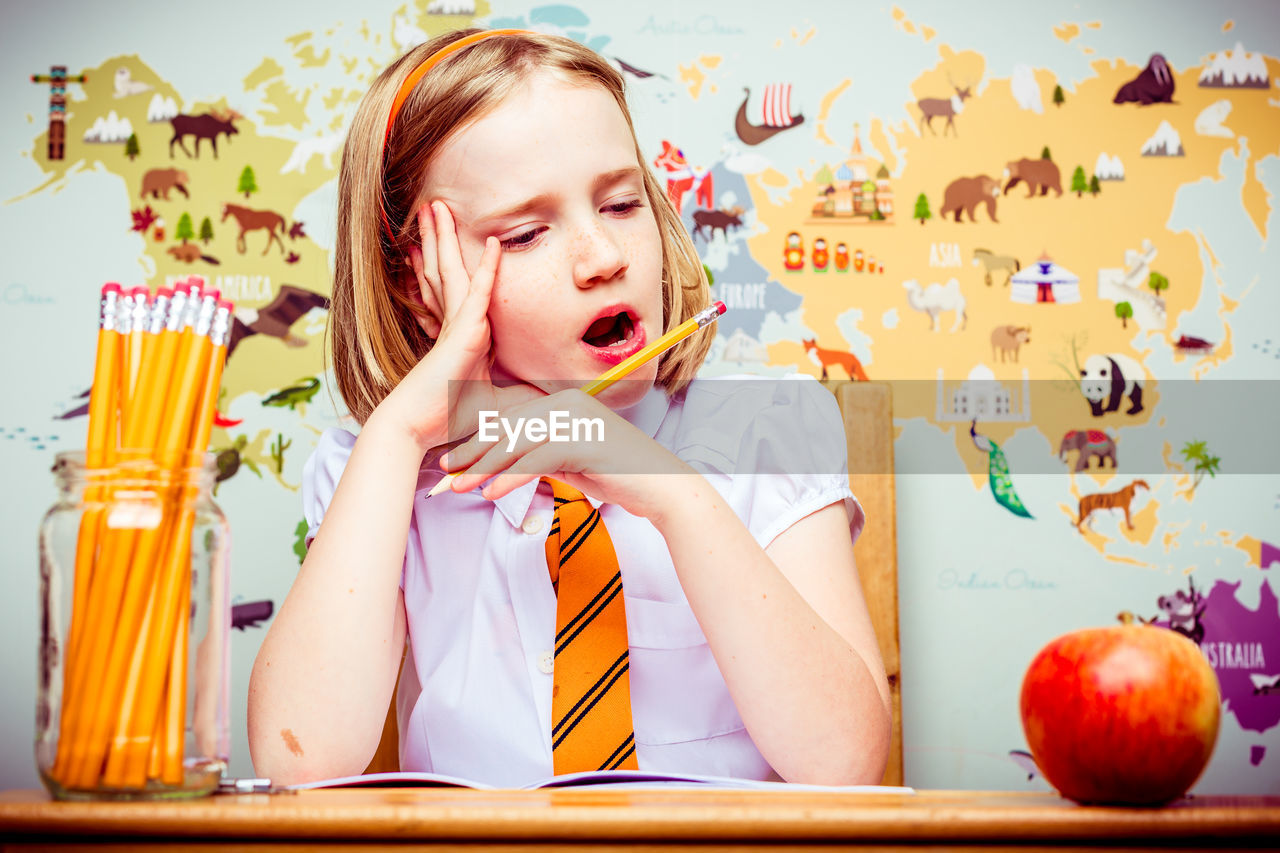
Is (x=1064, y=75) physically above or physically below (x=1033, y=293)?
above

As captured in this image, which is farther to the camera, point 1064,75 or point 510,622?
point 1064,75

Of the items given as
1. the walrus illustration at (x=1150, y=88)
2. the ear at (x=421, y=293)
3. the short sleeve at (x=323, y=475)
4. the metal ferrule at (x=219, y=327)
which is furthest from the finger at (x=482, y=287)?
the walrus illustration at (x=1150, y=88)

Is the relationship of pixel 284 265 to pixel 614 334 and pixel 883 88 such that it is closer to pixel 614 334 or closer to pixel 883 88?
pixel 614 334

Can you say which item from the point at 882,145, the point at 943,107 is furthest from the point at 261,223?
the point at 943,107

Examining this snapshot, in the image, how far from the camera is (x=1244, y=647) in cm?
149

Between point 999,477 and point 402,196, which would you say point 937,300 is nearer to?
point 999,477

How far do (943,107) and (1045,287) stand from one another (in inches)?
12.4

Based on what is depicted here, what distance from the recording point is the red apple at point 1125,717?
1.58 ft

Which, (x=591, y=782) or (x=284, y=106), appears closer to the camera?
(x=591, y=782)

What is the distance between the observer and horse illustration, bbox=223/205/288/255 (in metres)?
1.53

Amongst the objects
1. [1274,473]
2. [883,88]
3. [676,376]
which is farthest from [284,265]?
[1274,473]

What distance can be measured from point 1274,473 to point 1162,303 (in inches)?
11.9

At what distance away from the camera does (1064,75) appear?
5.08 ft

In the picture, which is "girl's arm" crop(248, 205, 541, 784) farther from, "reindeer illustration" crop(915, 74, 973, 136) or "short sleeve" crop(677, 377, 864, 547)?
"reindeer illustration" crop(915, 74, 973, 136)
